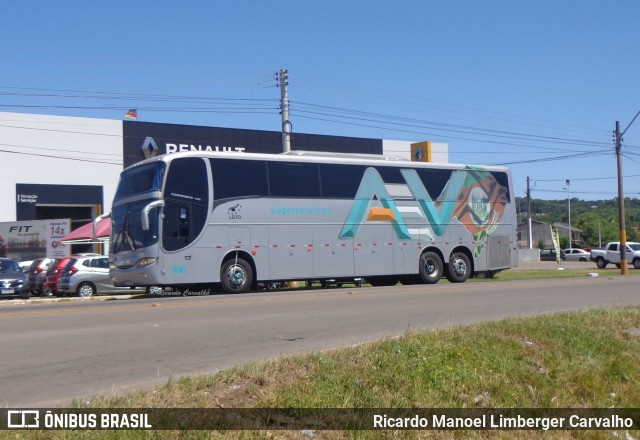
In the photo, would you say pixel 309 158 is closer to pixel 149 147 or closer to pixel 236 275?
pixel 236 275

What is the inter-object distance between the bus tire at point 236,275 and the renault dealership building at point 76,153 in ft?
86.0

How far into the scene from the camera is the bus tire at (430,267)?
996 inches

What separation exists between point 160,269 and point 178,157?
9.93 ft

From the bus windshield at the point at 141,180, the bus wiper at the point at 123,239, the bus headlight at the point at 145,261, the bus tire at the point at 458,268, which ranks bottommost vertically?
the bus tire at the point at 458,268

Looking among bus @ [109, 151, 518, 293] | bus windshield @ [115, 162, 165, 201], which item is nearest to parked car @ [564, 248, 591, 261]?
bus @ [109, 151, 518, 293]

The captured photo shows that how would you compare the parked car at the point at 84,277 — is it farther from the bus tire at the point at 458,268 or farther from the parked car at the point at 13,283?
the bus tire at the point at 458,268

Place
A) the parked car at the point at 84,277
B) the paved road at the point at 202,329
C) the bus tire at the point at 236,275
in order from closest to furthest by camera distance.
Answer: the paved road at the point at 202,329
the bus tire at the point at 236,275
the parked car at the point at 84,277

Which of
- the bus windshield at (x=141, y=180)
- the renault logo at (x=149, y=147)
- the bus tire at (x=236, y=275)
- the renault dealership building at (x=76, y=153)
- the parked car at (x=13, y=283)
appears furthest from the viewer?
the renault logo at (x=149, y=147)

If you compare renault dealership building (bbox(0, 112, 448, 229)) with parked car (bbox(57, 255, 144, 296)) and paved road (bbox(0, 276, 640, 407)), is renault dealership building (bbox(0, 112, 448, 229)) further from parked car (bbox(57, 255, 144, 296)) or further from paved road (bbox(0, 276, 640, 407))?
paved road (bbox(0, 276, 640, 407))

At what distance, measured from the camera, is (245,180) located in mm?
21891

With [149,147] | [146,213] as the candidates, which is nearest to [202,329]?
[146,213]

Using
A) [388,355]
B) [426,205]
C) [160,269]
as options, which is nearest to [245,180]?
[160,269]

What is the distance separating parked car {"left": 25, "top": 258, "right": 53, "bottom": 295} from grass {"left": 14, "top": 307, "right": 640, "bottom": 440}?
22036mm

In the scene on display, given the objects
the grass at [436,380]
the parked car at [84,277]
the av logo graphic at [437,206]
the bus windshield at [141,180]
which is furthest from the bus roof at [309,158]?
the grass at [436,380]
